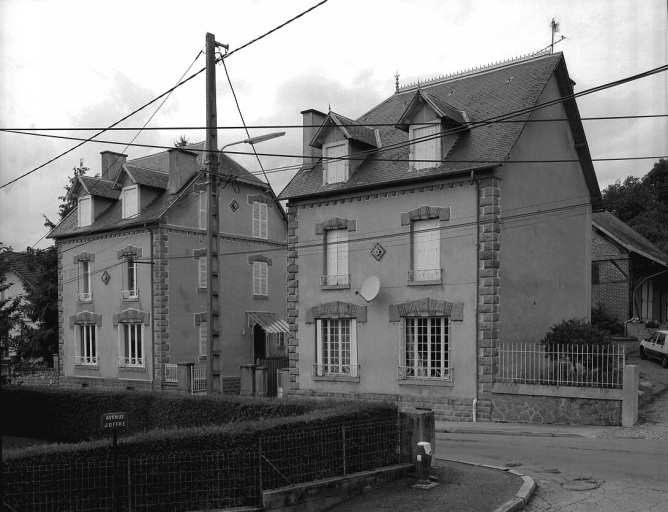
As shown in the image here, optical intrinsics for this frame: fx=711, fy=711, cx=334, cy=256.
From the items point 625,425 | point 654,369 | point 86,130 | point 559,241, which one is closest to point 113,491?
point 86,130

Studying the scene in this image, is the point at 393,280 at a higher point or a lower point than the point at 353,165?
lower

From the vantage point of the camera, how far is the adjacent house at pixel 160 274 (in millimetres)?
32219

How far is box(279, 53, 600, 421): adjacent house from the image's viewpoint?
21312 millimetres

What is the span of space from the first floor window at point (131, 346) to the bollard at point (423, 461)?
22891mm

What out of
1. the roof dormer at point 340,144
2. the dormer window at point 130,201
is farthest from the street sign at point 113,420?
the dormer window at point 130,201

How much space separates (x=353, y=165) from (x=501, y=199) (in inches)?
225

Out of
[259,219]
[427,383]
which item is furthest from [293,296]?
[259,219]

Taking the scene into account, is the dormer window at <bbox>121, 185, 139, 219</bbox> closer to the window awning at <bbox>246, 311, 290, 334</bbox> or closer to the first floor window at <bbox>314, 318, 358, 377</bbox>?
the window awning at <bbox>246, 311, 290, 334</bbox>

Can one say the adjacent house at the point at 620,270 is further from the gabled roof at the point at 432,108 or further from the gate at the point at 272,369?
the gate at the point at 272,369

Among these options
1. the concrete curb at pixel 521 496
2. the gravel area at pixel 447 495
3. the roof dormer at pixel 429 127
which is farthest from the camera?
the roof dormer at pixel 429 127

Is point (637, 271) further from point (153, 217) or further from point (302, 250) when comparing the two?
point (153, 217)

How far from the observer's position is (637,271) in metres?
35.0

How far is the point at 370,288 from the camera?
2314 cm

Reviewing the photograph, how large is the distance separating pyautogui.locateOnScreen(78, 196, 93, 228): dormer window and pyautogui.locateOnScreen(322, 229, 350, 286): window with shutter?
1624 cm
